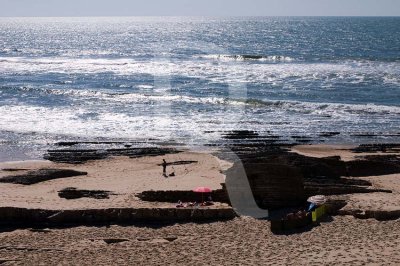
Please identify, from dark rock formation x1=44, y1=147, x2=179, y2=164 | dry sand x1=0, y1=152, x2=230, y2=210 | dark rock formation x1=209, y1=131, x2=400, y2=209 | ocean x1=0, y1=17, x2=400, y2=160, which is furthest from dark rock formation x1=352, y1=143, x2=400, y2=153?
dark rock formation x1=44, y1=147, x2=179, y2=164

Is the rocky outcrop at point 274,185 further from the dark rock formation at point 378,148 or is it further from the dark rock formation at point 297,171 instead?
the dark rock formation at point 378,148

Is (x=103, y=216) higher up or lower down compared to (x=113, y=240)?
higher up

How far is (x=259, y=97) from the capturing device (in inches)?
1992

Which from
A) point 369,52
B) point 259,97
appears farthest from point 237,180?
point 369,52

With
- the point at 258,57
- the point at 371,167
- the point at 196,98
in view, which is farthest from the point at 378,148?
the point at 258,57

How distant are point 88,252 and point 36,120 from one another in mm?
25511

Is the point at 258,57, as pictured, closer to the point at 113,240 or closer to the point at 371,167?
the point at 371,167

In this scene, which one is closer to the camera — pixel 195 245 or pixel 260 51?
pixel 195 245

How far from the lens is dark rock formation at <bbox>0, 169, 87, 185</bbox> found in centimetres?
2612

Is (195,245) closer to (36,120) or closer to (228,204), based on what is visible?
(228,204)

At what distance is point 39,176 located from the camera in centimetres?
2672

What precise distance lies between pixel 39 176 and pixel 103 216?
22.8 feet

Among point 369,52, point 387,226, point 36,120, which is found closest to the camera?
point 387,226

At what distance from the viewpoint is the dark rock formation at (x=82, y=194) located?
76.8 ft
